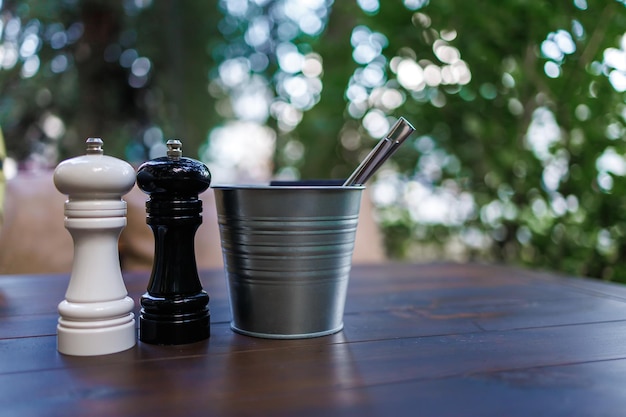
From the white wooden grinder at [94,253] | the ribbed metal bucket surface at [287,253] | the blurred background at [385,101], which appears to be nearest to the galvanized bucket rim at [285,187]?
the ribbed metal bucket surface at [287,253]

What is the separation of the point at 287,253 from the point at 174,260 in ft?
0.42

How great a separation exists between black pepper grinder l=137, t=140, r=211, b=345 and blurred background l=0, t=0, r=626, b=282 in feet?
3.79

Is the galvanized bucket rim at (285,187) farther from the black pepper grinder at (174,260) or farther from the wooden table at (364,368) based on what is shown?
the wooden table at (364,368)

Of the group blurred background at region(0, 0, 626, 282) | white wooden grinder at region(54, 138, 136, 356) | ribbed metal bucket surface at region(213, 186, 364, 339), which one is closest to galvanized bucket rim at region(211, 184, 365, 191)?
ribbed metal bucket surface at region(213, 186, 364, 339)

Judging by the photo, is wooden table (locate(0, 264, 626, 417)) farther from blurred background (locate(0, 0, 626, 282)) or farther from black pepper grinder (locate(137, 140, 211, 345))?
blurred background (locate(0, 0, 626, 282))

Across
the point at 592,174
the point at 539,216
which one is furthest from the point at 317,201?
the point at 539,216

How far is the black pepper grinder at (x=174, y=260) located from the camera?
59cm

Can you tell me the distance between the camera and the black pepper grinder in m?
0.59

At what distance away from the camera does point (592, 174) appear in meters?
1.49

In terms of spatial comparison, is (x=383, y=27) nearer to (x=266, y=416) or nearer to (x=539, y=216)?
(x=539, y=216)

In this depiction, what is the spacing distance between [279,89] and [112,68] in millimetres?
895

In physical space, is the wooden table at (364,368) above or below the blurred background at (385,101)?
below

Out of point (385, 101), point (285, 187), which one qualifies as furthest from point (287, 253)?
point (385, 101)

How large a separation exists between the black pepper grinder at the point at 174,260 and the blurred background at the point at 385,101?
115cm
